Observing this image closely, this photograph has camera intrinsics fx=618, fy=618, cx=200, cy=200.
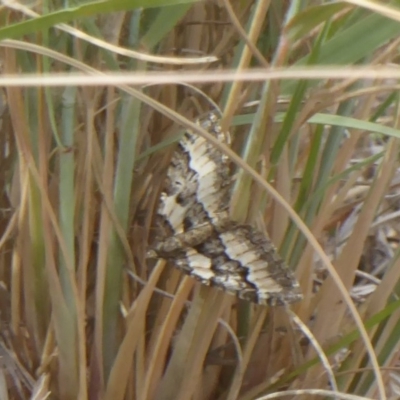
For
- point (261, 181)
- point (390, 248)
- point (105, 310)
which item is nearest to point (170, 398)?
point (105, 310)

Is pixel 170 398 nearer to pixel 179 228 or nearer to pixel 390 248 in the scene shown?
pixel 179 228

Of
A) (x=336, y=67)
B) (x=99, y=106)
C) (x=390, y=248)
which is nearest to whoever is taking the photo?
(x=336, y=67)

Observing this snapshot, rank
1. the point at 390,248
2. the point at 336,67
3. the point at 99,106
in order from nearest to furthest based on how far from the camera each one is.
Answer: the point at 336,67 < the point at 99,106 < the point at 390,248
